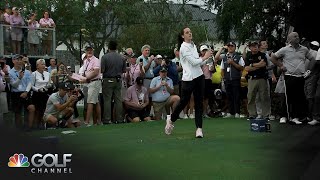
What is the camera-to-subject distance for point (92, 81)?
1462cm

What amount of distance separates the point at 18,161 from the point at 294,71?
7.35 m

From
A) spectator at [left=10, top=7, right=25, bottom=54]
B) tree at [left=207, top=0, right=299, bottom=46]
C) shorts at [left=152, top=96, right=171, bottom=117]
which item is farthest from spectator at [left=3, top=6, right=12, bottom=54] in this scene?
tree at [left=207, top=0, right=299, bottom=46]

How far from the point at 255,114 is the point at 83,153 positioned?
668 centimetres

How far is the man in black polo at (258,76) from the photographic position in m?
13.8

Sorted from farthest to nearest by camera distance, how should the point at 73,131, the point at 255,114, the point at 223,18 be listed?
the point at 223,18
the point at 255,114
the point at 73,131

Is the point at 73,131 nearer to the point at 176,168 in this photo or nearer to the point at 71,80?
the point at 71,80

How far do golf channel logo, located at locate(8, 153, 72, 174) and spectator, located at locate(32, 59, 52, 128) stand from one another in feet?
23.4

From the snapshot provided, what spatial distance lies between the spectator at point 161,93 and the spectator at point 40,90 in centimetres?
275

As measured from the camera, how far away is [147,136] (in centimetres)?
1104

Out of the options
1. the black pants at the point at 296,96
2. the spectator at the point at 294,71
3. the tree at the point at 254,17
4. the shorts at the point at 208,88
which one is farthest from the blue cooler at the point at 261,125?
the tree at the point at 254,17

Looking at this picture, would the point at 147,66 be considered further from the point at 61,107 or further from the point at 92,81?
the point at 61,107

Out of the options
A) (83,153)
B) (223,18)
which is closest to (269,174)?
(83,153)

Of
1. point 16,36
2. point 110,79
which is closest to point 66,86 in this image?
point 110,79

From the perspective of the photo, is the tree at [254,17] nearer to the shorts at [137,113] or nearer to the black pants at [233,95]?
the black pants at [233,95]
